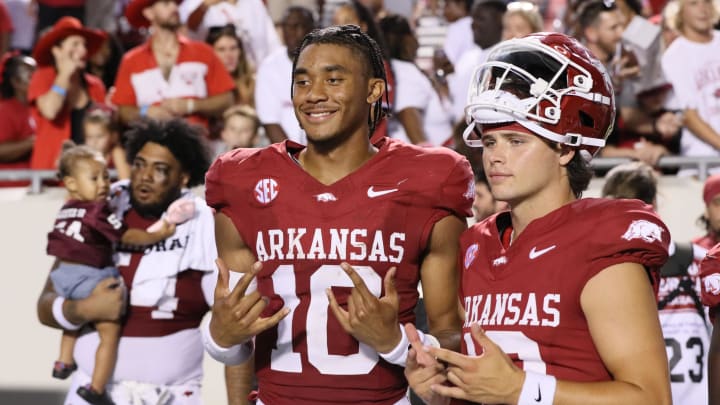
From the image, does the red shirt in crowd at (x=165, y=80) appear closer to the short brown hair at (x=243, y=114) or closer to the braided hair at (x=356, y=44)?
the short brown hair at (x=243, y=114)

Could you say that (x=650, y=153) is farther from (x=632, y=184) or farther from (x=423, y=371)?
(x=423, y=371)

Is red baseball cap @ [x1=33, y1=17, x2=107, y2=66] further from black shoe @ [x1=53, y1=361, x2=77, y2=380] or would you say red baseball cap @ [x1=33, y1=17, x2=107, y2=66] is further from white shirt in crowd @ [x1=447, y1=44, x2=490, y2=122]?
black shoe @ [x1=53, y1=361, x2=77, y2=380]

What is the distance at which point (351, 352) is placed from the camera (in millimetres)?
3447

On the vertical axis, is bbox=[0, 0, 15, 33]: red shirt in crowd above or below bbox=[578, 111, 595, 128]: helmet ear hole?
above

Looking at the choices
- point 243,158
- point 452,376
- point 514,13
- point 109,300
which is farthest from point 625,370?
point 514,13

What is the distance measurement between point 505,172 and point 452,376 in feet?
1.61

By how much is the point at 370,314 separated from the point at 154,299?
1923mm

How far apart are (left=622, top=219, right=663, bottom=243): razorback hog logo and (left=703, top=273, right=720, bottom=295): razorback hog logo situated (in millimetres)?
673

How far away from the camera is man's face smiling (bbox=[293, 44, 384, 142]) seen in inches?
137

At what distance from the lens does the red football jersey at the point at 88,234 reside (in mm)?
4910

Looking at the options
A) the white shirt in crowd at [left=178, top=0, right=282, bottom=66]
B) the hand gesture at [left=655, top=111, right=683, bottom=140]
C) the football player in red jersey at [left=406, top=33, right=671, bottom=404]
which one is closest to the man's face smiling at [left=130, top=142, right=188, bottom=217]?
the football player in red jersey at [left=406, top=33, right=671, bottom=404]

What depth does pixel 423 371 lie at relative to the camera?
2.96m

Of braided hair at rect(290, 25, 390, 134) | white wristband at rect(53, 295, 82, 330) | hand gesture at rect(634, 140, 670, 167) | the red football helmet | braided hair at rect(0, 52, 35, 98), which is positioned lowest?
white wristband at rect(53, 295, 82, 330)

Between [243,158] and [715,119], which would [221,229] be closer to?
[243,158]
